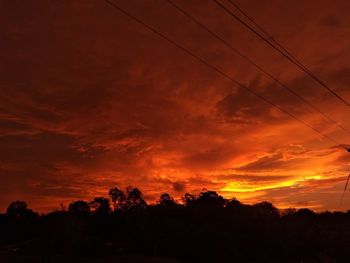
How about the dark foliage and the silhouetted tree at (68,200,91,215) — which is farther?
the silhouetted tree at (68,200,91,215)

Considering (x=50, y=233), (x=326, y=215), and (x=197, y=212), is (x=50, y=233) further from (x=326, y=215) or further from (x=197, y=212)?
(x=326, y=215)

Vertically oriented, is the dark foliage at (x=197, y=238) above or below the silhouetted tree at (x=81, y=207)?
below

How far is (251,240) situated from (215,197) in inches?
1688

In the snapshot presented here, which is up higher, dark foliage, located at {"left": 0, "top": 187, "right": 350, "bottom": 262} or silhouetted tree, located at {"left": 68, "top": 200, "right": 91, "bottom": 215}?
silhouetted tree, located at {"left": 68, "top": 200, "right": 91, "bottom": 215}

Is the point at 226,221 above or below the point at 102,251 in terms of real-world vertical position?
above

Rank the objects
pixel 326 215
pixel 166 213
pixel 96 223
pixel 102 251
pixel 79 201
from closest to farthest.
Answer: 1. pixel 102 251
2. pixel 166 213
3. pixel 96 223
4. pixel 79 201
5. pixel 326 215

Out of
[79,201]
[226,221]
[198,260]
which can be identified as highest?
[79,201]

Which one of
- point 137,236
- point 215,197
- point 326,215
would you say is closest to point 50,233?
point 137,236

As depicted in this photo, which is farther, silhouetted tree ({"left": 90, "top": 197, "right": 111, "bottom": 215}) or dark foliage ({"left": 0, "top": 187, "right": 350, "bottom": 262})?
silhouetted tree ({"left": 90, "top": 197, "right": 111, "bottom": 215})

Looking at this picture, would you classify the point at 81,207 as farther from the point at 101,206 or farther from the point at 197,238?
the point at 197,238

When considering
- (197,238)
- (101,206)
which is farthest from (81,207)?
(197,238)

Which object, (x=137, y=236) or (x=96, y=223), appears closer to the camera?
(x=137, y=236)

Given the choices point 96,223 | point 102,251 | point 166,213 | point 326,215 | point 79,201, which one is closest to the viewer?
point 102,251

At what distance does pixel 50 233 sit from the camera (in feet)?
241
